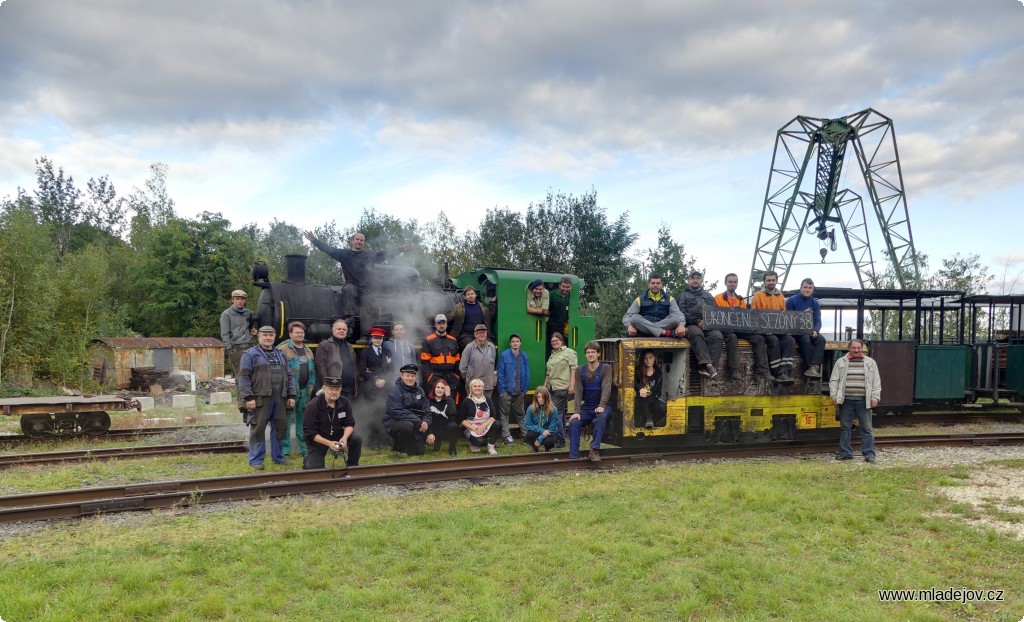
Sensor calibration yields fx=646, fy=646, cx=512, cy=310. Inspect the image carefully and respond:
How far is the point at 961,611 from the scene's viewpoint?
4.20 m

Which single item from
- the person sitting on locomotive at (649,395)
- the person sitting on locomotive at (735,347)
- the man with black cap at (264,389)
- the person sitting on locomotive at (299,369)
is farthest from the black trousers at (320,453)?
the person sitting on locomotive at (735,347)

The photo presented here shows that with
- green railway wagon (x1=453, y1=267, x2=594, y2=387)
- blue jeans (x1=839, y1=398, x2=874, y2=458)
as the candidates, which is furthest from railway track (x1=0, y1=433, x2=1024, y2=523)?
green railway wagon (x1=453, y1=267, x2=594, y2=387)

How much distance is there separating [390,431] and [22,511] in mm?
4139

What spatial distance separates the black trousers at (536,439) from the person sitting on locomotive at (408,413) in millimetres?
1586

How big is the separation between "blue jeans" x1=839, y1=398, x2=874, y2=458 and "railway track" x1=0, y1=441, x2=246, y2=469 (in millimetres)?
8826

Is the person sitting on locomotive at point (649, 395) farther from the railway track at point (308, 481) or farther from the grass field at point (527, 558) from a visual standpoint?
the grass field at point (527, 558)

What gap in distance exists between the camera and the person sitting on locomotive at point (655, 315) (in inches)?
354

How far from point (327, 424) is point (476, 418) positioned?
252 cm

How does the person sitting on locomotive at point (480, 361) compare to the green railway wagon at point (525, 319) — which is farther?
the green railway wagon at point (525, 319)

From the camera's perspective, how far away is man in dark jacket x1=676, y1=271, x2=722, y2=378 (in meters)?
8.73

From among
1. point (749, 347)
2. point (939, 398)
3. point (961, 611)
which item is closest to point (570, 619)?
point (961, 611)

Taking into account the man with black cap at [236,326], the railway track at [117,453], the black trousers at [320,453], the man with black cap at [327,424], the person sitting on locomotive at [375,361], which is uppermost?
the man with black cap at [236,326]

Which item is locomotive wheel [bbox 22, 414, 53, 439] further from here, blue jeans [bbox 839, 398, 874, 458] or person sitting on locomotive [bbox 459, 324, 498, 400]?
blue jeans [bbox 839, 398, 874, 458]

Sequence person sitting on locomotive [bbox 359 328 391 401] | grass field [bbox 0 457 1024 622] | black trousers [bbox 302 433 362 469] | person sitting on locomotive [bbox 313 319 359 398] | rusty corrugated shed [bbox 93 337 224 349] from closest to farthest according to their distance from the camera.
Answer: grass field [bbox 0 457 1024 622] < black trousers [bbox 302 433 362 469] < person sitting on locomotive [bbox 313 319 359 398] < person sitting on locomotive [bbox 359 328 391 401] < rusty corrugated shed [bbox 93 337 224 349]
